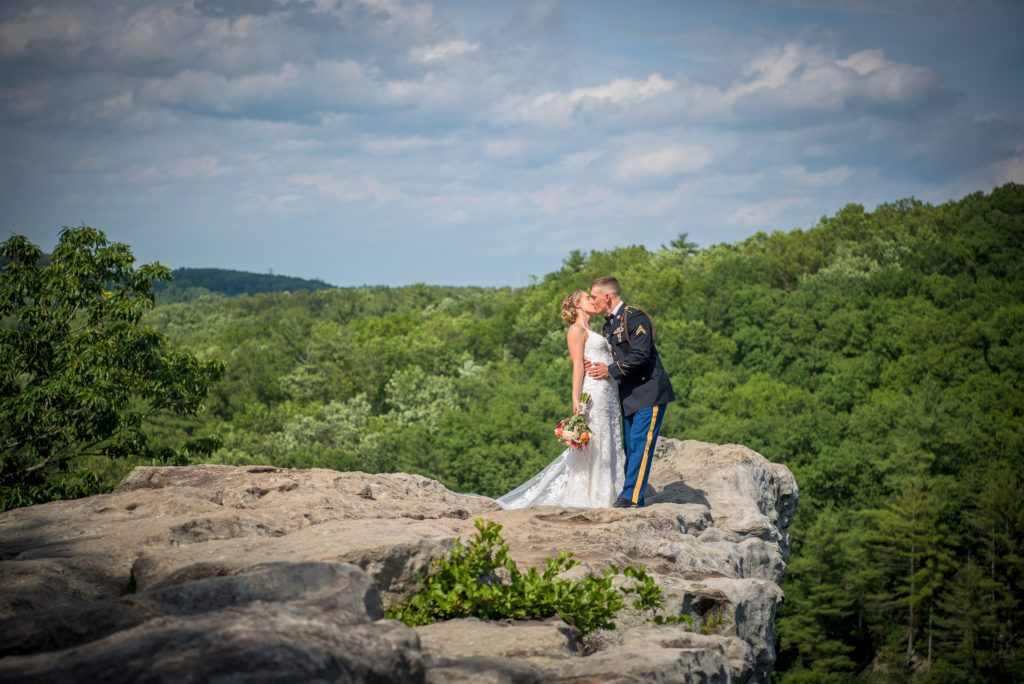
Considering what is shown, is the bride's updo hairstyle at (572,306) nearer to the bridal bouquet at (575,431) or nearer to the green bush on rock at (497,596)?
the bridal bouquet at (575,431)

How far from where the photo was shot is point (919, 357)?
44.2 m

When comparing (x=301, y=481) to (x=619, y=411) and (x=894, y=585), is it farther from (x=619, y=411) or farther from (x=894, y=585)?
(x=894, y=585)

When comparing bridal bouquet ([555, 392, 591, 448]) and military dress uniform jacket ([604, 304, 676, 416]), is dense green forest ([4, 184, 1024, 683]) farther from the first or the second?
military dress uniform jacket ([604, 304, 676, 416])

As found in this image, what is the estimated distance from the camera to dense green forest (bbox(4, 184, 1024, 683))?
1335 inches

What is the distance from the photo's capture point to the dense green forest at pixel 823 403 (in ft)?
111

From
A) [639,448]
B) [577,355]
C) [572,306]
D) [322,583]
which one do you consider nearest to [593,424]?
[639,448]

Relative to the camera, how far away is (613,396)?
8.59 metres

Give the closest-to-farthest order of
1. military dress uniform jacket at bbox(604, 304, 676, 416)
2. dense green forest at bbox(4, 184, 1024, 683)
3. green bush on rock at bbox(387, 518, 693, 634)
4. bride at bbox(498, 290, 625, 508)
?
green bush on rock at bbox(387, 518, 693, 634), military dress uniform jacket at bbox(604, 304, 676, 416), bride at bbox(498, 290, 625, 508), dense green forest at bbox(4, 184, 1024, 683)

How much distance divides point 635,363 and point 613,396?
67 centimetres

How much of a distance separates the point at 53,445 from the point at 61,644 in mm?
10913

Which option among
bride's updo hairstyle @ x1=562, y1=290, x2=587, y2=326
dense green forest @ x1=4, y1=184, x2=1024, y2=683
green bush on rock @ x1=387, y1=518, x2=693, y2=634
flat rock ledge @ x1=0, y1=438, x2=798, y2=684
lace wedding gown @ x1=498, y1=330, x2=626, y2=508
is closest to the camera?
flat rock ledge @ x1=0, y1=438, x2=798, y2=684

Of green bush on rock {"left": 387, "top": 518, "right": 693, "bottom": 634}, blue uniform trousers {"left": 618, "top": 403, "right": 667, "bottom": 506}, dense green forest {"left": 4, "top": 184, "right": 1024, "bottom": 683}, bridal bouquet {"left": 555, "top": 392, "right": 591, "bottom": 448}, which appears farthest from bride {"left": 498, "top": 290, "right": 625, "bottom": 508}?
dense green forest {"left": 4, "top": 184, "right": 1024, "bottom": 683}

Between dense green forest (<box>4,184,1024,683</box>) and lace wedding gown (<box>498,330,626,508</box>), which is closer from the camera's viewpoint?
lace wedding gown (<box>498,330,626,508</box>)

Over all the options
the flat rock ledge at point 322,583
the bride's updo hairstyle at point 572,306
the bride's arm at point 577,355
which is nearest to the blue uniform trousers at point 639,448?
the flat rock ledge at point 322,583
